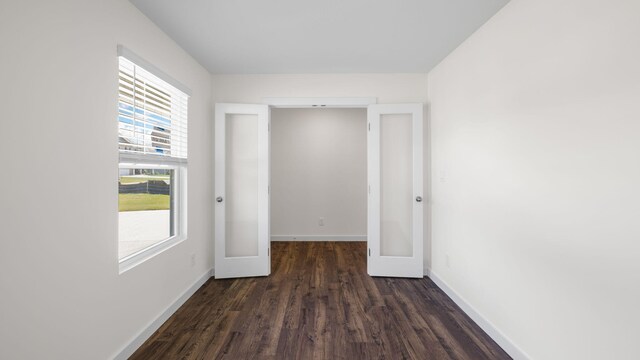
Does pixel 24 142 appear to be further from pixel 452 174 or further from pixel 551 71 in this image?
pixel 452 174

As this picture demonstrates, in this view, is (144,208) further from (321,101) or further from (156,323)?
(321,101)

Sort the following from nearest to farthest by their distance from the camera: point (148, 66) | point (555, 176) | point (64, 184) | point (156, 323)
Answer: point (64, 184) → point (555, 176) → point (148, 66) → point (156, 323)

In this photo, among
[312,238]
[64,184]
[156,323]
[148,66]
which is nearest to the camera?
[64,184]

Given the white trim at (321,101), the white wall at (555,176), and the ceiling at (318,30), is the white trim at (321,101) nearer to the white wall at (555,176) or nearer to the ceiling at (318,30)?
the ceiling at (318,30)

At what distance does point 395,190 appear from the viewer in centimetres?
334

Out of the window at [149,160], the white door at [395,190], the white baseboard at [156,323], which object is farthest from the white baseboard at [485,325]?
the window at [149,160]

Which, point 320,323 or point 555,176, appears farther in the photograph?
point 320,323

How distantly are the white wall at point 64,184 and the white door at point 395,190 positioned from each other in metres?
2.34

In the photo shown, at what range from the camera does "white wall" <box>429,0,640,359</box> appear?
1.25 meters

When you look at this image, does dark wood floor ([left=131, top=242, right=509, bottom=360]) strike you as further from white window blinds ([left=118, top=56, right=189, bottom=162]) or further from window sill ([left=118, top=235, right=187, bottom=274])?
white window blinds ([left=118, top=56, right=189, bottom=162])

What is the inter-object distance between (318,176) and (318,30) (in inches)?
114

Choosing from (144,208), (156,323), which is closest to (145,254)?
(144,208)

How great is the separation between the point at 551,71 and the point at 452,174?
1309 mm

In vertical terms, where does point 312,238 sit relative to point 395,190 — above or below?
below
